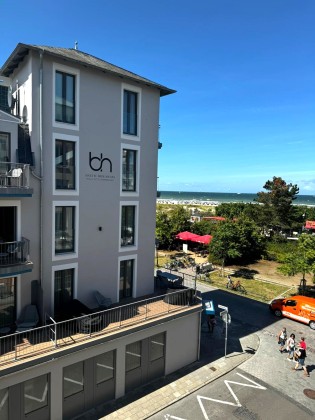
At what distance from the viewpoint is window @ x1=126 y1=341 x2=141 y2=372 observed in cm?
1246

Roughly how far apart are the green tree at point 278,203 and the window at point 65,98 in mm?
36763

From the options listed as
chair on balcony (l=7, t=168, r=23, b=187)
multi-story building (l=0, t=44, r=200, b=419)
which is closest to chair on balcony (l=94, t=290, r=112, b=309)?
multi-story building (l=0, t=44, r=200, b=419)

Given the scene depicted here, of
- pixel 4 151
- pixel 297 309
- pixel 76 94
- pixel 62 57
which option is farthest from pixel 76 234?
pixel 297 309

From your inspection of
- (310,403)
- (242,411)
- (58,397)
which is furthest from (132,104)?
(310,403)

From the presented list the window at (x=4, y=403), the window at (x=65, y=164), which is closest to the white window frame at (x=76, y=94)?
the window at (x=65, y=164)

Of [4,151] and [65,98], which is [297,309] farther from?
[4,151]

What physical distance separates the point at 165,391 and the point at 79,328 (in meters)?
4.74

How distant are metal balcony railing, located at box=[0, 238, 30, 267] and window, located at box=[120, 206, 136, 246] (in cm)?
500

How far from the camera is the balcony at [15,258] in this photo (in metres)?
11.2

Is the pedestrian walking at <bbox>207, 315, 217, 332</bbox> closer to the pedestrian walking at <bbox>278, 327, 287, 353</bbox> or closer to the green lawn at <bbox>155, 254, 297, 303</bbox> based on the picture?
the pedestrian walking at <bbox>278, 327, 287, 353</bbox>

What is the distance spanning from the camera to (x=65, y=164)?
1351cm

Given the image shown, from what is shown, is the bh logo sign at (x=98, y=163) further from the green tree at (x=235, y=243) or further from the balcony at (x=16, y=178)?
the green tree at (x=235, y=243)

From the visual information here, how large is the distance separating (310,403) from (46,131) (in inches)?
627

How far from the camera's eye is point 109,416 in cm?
1119
